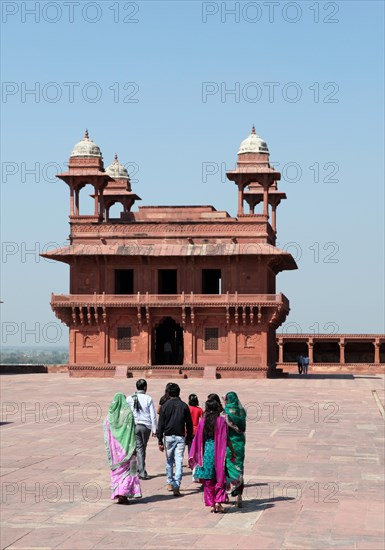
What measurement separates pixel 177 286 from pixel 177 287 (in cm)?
8

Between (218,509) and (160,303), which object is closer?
(218,509)

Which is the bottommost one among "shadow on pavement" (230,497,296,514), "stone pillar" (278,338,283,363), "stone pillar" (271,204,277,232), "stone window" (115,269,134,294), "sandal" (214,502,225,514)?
"shadow on pavement" (230,497,296,514)

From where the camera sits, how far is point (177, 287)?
4897cm

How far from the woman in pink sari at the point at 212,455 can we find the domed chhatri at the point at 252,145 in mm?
38569

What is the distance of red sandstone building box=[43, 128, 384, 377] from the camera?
1876 inches

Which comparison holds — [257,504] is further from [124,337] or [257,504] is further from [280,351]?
[280,351]

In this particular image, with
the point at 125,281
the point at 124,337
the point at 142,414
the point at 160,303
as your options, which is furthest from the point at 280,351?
the point at 142,414

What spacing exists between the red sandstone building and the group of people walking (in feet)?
109

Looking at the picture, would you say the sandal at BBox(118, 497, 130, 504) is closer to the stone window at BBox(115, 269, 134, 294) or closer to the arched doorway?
the stone window at BBox(115, 269, 134, 294)

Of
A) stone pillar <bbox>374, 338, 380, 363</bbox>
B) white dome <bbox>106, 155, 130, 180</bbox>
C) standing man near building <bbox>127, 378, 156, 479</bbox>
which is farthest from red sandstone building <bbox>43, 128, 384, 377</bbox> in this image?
standing man near building <bbox>127, 378, 156, 479</bbox>

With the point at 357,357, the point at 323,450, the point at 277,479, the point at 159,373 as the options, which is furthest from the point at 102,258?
the point at 277,479

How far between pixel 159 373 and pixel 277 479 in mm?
32577

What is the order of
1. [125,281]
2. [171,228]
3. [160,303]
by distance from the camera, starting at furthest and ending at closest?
[125,281] → [171,228] → [160,303]

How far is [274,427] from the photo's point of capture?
21906mm
